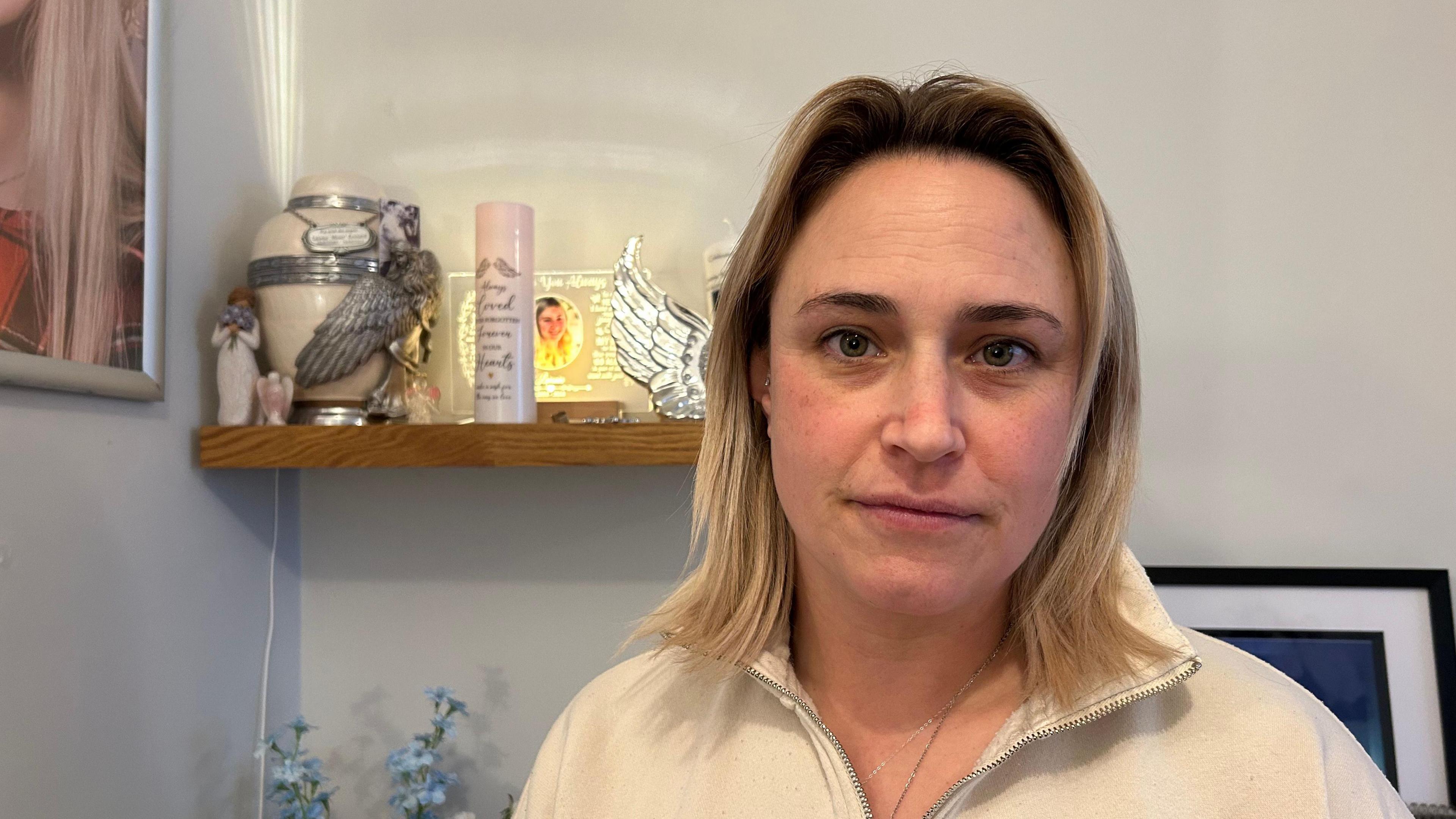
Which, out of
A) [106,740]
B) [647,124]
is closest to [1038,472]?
[647,124]

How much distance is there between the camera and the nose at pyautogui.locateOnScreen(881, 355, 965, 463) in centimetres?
75

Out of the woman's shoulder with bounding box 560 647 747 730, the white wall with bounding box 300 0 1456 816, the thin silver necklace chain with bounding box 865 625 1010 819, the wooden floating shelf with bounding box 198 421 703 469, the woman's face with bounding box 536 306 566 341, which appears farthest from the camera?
the woman's face with bounding box 536 306 566 341

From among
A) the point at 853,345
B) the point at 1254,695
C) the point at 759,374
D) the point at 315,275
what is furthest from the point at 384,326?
the point at 1254,695

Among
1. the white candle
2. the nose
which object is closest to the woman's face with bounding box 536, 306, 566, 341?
the white candle

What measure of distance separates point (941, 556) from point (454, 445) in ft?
2.47

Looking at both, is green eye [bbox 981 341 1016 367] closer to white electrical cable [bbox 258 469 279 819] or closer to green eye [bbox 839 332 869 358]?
green eye [bbox 839 332 869 358]

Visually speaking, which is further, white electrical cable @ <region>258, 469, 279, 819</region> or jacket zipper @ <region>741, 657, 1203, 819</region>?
white electrical cable @ <region>258, 469, 279, 819</region>

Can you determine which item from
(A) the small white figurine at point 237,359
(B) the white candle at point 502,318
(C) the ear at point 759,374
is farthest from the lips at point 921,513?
(A) the small white figurine at point 237,359

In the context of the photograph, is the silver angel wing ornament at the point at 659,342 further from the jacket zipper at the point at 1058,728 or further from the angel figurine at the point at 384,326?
the jacket zipper at the point at 1058,728

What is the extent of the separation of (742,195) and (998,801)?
99 centimetres

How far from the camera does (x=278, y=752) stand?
1.44 m

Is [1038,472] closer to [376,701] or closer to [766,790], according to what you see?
[766,790]

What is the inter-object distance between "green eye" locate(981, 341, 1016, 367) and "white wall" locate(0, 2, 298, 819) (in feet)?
3.13

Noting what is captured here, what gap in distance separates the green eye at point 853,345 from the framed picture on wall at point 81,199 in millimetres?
807
